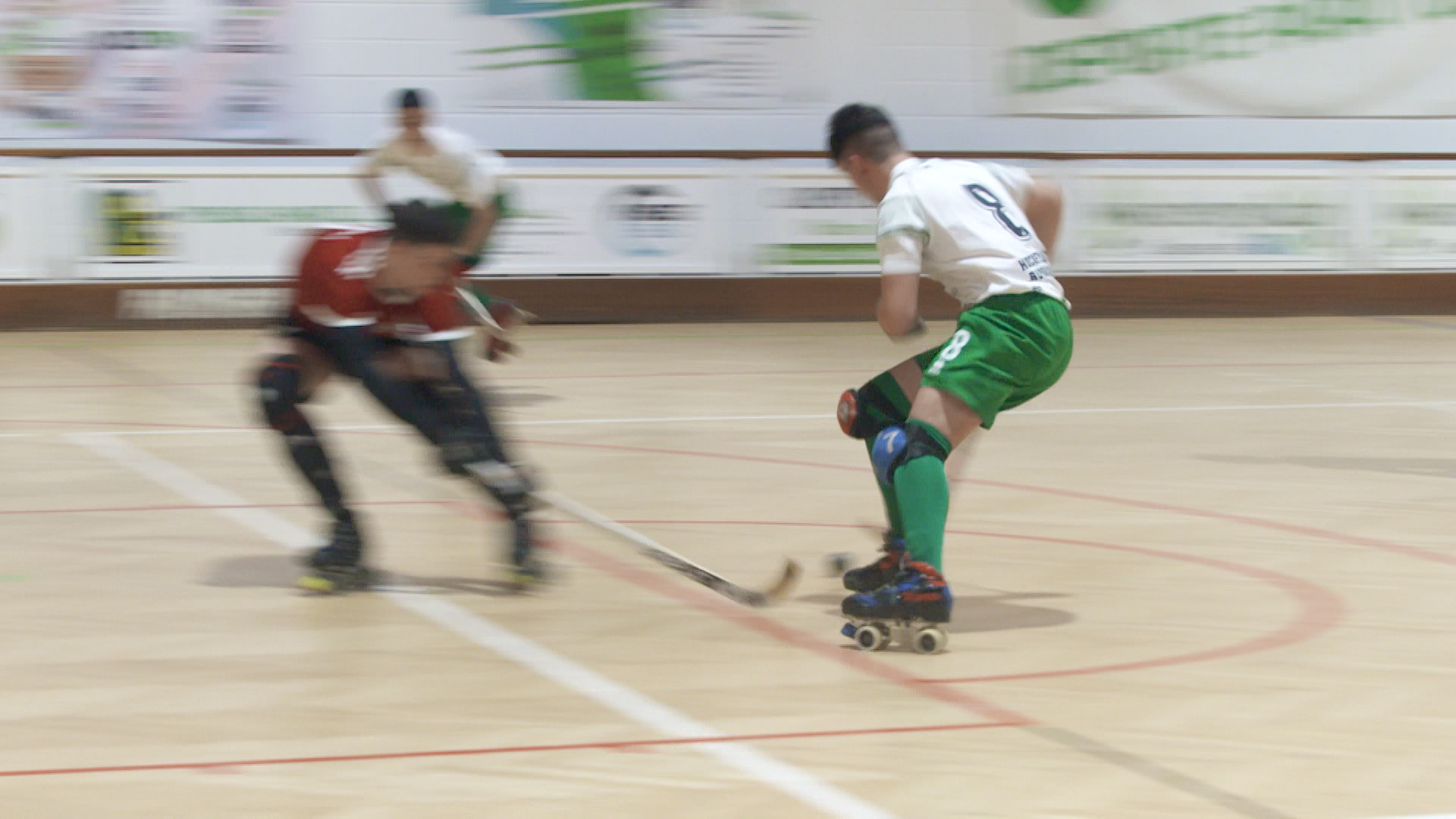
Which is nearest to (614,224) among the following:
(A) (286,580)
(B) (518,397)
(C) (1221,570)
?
Result: (B) (518,397)

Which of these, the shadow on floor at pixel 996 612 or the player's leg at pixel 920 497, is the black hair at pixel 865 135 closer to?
the player's leg at pixel 920 497

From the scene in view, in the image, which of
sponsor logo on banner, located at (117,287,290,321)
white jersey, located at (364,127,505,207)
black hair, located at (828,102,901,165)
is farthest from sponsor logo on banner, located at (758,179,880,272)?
black hair, located at (828,102,901,165)

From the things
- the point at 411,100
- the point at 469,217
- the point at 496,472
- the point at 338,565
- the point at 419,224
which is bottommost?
the point at 338,565

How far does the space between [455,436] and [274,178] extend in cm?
923

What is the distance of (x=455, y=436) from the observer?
16.7ft

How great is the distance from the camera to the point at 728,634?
15.2ft

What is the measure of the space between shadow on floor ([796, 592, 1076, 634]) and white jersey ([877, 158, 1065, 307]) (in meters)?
0.84

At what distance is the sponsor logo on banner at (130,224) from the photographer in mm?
13516

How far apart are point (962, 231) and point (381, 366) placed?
1.66 meters

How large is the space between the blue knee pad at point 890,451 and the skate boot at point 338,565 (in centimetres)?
157

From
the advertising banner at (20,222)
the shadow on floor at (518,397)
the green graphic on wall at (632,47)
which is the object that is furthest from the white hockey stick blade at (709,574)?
the green graphic on wall at (632,47)

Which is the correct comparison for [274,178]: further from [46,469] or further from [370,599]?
[370,599]

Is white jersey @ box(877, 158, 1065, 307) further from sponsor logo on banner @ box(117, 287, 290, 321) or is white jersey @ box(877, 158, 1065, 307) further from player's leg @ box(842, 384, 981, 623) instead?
sponsor logo on banner @ box(117, 287, 290, 321)

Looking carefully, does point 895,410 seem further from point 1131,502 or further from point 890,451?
point 1131,502
